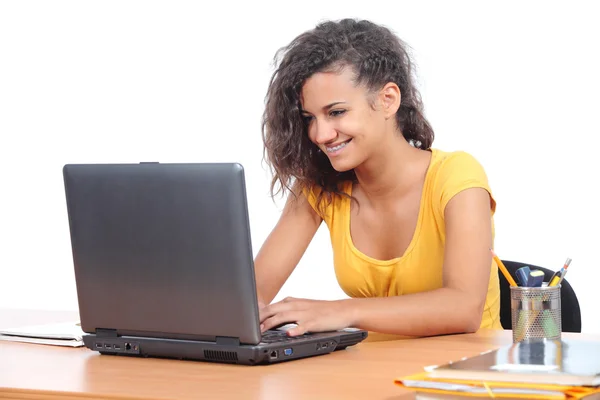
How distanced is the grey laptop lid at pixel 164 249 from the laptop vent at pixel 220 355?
26 mm

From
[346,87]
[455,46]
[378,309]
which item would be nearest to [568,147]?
[455,46]

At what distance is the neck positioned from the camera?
7.23 ft

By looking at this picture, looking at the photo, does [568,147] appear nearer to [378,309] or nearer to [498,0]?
[498,0]

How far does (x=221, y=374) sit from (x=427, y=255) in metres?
0.85

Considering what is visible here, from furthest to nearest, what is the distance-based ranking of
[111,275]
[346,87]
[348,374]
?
1. [346,87]
2. [111,275]
3. [348,374]

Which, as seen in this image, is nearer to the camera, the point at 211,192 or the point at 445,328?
the point at 211,192

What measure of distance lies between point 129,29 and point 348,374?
3231 millimetres

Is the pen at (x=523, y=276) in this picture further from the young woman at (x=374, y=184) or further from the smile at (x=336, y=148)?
the smile at (x=336, y=148)

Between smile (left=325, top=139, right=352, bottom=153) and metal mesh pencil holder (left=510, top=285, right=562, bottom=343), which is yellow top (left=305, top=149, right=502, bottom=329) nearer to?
smile (left=325, top=139, right=352, bottom=153)

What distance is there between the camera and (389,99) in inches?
85.7

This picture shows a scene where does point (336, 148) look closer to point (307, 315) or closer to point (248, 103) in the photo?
point (307, 315)

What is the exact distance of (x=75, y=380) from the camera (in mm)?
1417

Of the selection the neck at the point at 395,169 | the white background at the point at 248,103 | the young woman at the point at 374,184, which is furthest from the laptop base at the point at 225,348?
the white background at the point at 248,103

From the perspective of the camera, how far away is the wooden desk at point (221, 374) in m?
1.29
